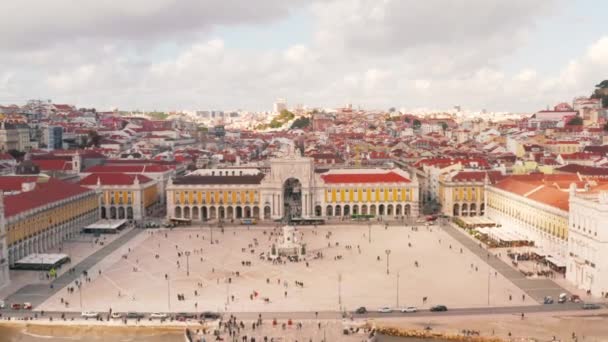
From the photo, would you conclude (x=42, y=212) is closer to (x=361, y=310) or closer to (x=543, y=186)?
(x=361, y=310)

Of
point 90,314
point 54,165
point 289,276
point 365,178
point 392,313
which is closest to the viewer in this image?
point 90,314

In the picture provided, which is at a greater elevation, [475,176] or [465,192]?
[475,176]

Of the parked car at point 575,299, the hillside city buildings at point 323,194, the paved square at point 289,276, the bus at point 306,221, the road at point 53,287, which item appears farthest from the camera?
the bus at point 306,221

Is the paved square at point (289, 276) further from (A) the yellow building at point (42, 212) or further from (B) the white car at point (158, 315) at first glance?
(A) the yellow building at point (42, 212)

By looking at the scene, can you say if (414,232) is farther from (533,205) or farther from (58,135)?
(58,135)

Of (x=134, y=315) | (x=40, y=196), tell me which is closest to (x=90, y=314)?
(x=134, y=315)

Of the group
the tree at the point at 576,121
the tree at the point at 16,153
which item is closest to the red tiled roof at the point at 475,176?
the tree at the point at 16,153

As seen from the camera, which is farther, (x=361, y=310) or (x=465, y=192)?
(x=465, y=192)

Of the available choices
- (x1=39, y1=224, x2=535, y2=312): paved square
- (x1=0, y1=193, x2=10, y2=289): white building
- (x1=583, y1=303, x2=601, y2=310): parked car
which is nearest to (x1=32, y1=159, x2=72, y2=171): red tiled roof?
(x1=39, y1=224, x2=535, y2=312): paved square
